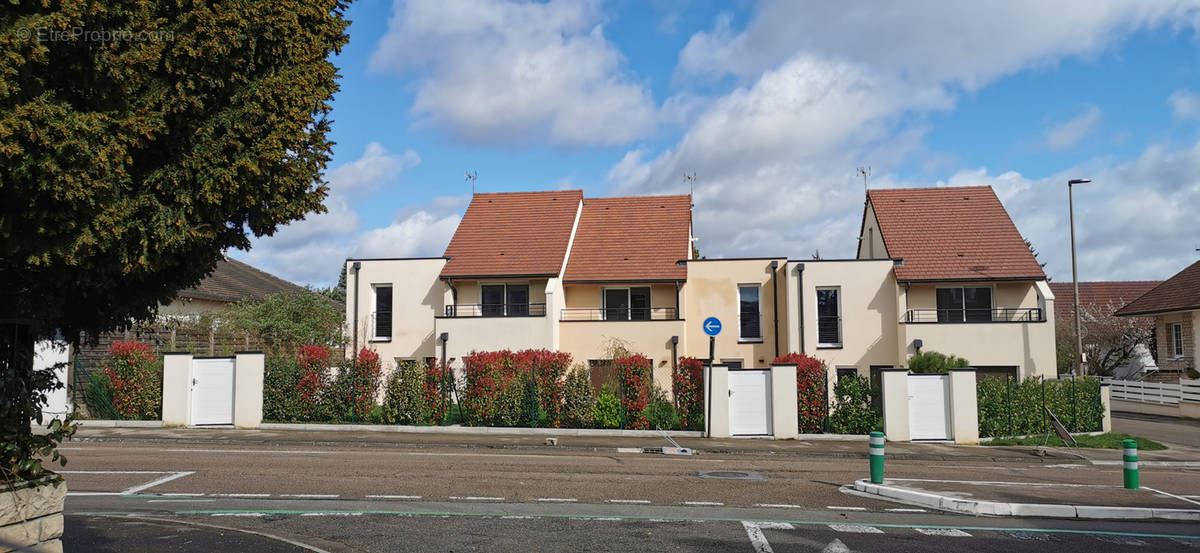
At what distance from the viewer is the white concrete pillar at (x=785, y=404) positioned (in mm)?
20953

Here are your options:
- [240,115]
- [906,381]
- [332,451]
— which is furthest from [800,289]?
[240,115]

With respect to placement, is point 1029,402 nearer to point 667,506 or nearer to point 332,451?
point 667,506

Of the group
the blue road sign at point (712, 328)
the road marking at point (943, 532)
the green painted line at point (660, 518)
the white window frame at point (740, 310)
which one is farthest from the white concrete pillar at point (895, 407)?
the road marking at point (943, 532)

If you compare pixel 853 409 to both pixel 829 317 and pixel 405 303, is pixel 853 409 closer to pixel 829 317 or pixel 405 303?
pixel 829 317

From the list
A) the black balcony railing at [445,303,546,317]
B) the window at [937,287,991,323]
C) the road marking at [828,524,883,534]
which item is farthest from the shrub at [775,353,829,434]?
the road marking at [828,524,883,534]

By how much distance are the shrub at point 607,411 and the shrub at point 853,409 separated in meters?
5.48

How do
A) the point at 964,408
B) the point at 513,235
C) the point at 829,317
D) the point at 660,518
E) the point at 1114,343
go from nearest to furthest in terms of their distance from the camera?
the point at 660,518
the point at 964,408
the point at 829,317
the point at 513,235
the point at 1114,343

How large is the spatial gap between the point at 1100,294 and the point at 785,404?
1631 inches

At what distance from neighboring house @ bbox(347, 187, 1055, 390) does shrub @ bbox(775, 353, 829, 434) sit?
7.30 metres

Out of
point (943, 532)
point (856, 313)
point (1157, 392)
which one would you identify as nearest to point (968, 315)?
point (856, 313)

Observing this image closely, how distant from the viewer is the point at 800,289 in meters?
29.4

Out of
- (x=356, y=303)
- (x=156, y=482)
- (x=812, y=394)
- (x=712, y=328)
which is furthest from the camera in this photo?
(x=356, y=303)

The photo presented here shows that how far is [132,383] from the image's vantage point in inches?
853

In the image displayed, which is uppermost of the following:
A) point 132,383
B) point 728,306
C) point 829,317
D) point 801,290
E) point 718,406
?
point 801,290
